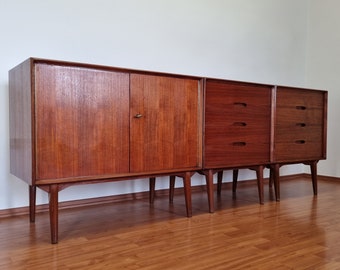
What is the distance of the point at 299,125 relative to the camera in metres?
2.57

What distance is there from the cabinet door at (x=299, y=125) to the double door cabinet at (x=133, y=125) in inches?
0.4

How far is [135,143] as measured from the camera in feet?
5.98

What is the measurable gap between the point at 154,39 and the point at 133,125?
1.05m

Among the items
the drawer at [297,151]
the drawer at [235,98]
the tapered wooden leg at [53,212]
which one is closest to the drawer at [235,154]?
the drawer at [297,151]

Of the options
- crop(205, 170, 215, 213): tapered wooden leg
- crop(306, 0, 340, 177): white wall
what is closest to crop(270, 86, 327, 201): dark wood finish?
crop(205, 170, 215, 213): tapered wooden leg

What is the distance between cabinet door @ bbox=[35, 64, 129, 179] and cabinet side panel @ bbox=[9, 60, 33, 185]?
53 millimetres

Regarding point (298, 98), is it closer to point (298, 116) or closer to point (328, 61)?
point (298, 116)

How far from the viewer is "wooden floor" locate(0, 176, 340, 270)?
136 cm

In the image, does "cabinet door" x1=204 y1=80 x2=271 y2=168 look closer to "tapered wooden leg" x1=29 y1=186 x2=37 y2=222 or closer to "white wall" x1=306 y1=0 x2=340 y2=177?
"tapered wooden leg" x1=29 y1=186 x2=37 y2=222

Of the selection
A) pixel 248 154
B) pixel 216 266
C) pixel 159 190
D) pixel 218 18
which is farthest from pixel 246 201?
pixel 218 18

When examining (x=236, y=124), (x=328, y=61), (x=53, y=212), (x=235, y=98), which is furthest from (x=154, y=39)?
(x=328, y=61)

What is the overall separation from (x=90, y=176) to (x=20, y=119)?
17.7 inches

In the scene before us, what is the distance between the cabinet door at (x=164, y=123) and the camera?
1831 mm

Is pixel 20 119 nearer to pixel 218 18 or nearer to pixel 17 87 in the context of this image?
pixel 17 87
